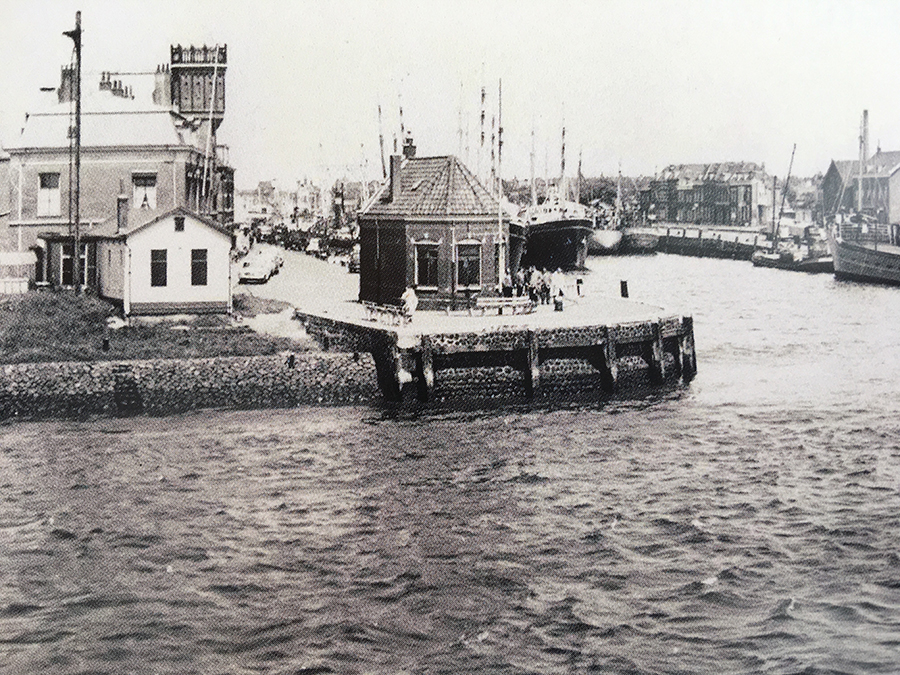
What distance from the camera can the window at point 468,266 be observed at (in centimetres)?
4359

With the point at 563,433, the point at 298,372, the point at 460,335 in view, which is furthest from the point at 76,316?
the point at 563,433

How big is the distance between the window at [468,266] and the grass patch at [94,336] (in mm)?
8096

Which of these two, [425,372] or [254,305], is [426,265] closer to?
[254,305]

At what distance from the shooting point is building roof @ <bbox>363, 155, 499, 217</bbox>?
143 feet

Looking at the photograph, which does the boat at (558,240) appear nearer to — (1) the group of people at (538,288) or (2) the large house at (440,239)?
(1) the group of people at (538,288)

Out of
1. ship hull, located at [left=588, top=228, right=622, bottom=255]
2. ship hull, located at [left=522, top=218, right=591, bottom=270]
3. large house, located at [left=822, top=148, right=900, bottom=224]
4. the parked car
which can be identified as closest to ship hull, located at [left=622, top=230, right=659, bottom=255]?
ship hull, located at [left=588, top=228, right=622, bottom=255]

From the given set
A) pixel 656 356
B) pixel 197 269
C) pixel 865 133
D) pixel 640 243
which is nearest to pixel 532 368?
pixel 656 356

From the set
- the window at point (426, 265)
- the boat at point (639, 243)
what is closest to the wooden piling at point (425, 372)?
the window at point (426, 265)

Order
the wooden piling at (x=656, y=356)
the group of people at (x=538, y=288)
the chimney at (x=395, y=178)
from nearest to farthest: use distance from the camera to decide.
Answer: the wooden piling at (x=656, y=356) → the group of people at (x=538, y=288) → the chimney at (x=395, y=178)

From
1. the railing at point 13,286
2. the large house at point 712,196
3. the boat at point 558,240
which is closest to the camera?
the railing at point 13,286

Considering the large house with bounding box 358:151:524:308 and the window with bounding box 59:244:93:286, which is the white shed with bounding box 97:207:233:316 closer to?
the window with bounding box 59:244:93:286

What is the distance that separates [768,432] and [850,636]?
15184mm

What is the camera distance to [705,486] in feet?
85.1

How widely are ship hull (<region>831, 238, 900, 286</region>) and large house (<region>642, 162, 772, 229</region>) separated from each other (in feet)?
102
